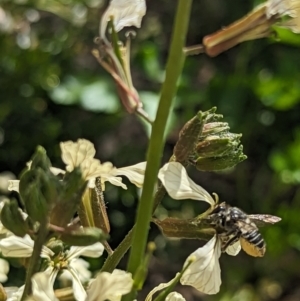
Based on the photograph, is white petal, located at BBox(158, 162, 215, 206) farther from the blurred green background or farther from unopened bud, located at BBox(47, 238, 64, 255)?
the blurred green background

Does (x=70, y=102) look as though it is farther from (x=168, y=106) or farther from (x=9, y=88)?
(x=168, y=106)

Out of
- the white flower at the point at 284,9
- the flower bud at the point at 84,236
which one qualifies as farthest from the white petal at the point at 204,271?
the white flower at the point at 284,9

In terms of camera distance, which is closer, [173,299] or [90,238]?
[90,238]

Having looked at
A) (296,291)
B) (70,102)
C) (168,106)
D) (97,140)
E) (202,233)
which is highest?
(168,106)

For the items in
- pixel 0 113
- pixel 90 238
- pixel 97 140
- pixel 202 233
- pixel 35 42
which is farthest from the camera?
pixel 97 140

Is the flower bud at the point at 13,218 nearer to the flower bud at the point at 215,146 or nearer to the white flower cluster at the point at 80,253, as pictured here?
the white flower cluster at the point at 80,253

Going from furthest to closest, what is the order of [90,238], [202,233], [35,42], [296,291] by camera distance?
[296,291] < [35,42] < [202,233] < [90,238]

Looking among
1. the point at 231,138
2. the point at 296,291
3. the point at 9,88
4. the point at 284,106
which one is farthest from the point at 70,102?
the point at 231,138
